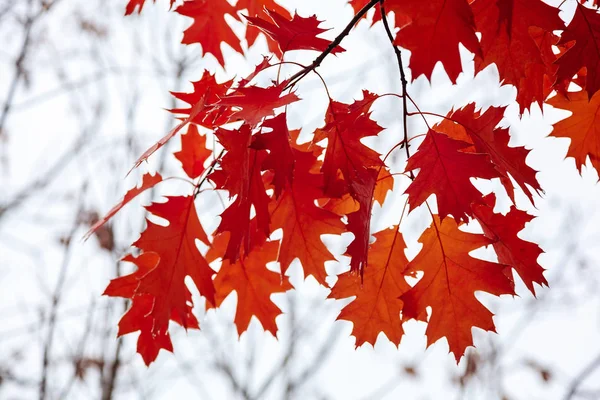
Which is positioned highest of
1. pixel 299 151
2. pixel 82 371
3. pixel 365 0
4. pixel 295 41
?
pixel 82 371

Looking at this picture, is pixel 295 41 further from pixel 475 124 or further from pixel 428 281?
pixel 428 281

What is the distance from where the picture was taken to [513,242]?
1227mm

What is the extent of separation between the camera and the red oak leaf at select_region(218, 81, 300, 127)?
1028 millimetres

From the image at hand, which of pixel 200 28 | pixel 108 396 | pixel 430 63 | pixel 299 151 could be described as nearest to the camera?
pixel 430 63

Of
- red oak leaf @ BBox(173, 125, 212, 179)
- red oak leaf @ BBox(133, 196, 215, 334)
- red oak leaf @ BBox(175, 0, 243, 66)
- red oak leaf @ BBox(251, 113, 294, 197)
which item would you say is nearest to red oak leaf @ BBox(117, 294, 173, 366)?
red oak leaf @ BBox(133, 196, 215, 334)

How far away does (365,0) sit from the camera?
1.55m

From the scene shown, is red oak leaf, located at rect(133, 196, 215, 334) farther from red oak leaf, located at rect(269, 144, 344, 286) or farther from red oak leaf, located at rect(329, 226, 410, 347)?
red oak leaf, located at rect(329, 226, 410, 347)

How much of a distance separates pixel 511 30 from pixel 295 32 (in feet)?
1.27

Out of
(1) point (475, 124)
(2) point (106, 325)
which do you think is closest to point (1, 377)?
(2) point (106, 325)

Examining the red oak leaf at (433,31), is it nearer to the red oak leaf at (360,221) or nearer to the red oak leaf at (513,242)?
the red oak leaf at (360,221)

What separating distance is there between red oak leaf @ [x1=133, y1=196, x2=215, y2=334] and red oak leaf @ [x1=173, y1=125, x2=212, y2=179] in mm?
237

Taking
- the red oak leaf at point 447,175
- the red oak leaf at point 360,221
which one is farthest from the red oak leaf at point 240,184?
the red oak leaf at point 447,175

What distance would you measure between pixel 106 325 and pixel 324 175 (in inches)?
167

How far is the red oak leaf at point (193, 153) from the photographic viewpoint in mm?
1670
